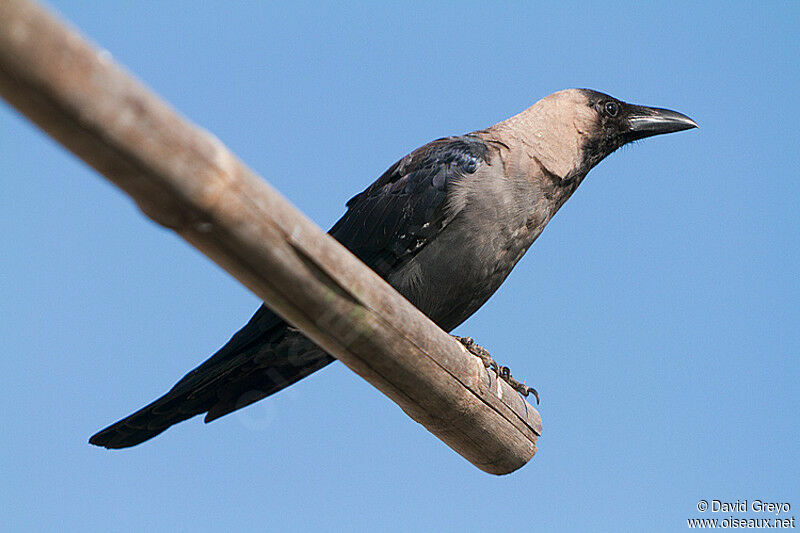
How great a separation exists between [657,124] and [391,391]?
304cm

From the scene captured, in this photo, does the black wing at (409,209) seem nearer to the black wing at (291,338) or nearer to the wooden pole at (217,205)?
the black wing at (291,338)

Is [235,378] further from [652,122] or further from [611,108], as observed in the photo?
[652,122]

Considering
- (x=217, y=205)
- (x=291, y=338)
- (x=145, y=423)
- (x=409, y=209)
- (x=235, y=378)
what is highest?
(x=409, y=209)

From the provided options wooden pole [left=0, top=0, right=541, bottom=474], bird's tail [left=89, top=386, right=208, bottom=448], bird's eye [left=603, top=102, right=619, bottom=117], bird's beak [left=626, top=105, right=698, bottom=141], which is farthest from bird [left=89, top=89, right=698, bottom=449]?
wooden pole [left=0, top=0, right=541, bottom=474]

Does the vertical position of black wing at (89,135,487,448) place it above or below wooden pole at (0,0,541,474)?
above

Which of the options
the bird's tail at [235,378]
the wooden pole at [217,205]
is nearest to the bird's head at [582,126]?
the bird's tail at [235,378]

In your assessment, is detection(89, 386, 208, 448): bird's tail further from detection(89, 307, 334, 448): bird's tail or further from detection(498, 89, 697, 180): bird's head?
detection(498, 89, 697, 180): bird's head

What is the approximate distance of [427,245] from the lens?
12.9ft

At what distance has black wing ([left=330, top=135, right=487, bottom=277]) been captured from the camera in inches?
155

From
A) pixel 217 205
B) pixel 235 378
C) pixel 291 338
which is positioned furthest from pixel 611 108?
pixel 217 205

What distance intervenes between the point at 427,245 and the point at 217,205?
2.27 meters

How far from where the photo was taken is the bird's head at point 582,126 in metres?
4.35

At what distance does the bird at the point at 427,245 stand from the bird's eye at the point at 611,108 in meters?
0.67

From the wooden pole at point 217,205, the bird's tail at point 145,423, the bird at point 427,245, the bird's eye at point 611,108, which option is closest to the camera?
the wooden pole at point 217,205
